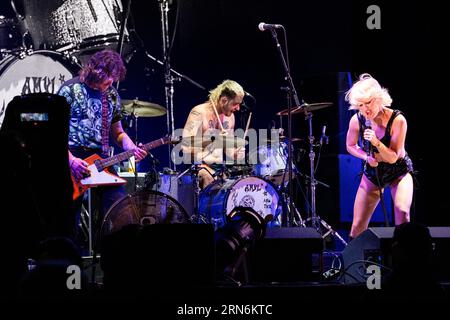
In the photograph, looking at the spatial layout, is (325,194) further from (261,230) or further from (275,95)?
(261,230)

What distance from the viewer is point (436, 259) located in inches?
150

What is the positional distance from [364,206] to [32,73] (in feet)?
12.7

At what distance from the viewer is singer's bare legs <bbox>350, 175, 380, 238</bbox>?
237 inches

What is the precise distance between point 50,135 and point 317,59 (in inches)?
231

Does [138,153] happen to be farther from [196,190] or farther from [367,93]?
[367,93]

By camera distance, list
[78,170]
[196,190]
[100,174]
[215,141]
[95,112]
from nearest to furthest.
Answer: [78,170] < [100,174] < [95,112] < [196,190] < [215,141]

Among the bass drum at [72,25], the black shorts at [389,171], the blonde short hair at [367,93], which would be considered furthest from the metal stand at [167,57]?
the black shorts at [389,171]

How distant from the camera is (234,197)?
6.97 m

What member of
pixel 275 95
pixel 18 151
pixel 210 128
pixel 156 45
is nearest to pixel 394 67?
pixel 275 95

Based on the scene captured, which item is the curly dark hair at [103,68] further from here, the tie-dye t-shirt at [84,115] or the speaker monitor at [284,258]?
the speaker monitor at [284,258]

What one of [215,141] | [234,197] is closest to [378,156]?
[234,197]

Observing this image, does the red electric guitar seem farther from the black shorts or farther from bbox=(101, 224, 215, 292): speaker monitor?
bbox=(101, 224, 215, 292): speaker monitor

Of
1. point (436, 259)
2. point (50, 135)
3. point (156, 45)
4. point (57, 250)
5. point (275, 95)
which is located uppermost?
point (156, 45)

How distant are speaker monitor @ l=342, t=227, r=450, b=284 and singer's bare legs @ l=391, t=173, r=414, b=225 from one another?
1.82 meters
